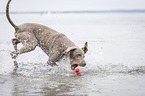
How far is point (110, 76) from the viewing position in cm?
729

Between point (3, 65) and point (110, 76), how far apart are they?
334 cm

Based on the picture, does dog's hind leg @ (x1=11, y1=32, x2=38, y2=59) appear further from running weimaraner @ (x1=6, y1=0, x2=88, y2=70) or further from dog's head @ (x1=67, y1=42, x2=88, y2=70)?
dog's head @ (x1=67, y1=42, x2=88, y2=70)

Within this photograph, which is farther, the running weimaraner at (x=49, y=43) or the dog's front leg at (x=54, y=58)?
the dog's front leg at (x=54, y=58)

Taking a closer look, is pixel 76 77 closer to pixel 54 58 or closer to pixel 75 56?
pixel 75 56

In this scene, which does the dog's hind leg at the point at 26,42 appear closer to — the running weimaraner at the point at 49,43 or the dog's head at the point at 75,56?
the running weimaraner at the point at 49,43

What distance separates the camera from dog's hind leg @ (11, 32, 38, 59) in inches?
304

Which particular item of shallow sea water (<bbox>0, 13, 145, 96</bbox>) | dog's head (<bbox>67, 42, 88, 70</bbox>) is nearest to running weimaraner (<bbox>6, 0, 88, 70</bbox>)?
dog's head (<bbox>67, 42, 88, 70</bbox>)

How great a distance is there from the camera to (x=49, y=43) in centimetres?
796

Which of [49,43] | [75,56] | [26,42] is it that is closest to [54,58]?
[49,43]

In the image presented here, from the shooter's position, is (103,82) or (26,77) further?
(26,77)

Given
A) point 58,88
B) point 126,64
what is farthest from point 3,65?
point 126,64

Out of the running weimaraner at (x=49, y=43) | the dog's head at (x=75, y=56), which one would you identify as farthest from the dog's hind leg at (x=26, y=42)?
the dog's head at (x=75, y=56)

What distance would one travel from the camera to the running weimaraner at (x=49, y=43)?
23.5ft

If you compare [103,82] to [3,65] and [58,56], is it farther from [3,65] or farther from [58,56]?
[3,65]
